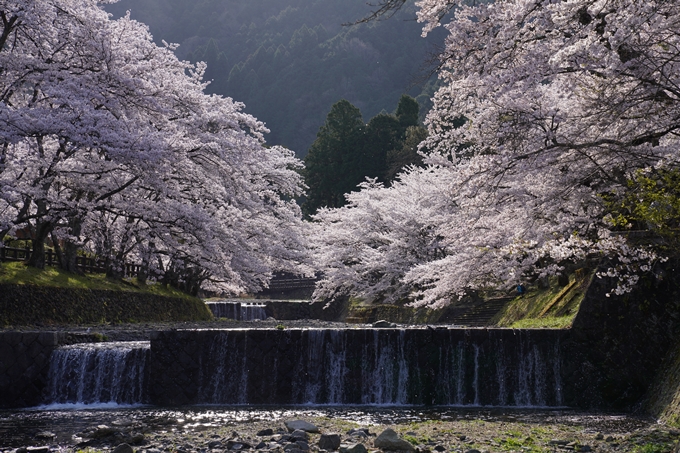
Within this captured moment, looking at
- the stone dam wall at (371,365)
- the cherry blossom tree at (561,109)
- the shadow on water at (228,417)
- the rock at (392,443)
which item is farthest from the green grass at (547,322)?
the rock at (392,443)

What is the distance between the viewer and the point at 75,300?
19.0m

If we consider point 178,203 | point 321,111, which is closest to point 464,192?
point 178,203

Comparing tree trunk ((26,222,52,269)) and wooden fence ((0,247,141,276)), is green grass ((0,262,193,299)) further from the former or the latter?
wooden fence ((0,247,141,276))

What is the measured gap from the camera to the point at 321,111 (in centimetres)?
10156

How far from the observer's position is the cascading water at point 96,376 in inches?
519

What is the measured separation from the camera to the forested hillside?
10100 cm

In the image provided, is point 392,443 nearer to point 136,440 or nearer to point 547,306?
point 136,440

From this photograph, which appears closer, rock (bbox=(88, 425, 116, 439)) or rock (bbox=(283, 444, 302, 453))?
rock (bbox=(283, 444, 302, 453))

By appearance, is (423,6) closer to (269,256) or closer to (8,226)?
(8,226)

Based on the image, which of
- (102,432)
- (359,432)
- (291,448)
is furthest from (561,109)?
(102,432)

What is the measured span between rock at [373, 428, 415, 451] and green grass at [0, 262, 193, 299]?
12.0 metres

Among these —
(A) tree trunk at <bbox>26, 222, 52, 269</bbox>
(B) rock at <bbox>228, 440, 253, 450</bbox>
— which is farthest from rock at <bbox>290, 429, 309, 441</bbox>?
(A) tree trunk at <bbox>26, 222, 52, 269</bbox>

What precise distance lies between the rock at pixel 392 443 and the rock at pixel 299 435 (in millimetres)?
1027

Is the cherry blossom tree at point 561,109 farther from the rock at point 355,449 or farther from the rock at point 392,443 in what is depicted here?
the rock at point 355,449
